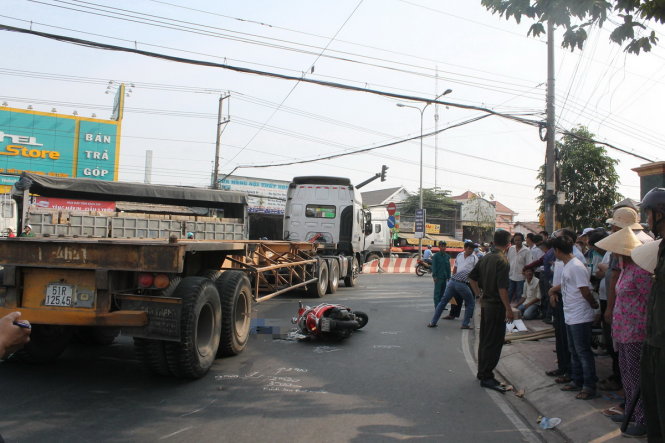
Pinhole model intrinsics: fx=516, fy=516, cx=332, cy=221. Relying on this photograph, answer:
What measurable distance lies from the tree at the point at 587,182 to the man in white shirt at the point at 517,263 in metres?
9.54

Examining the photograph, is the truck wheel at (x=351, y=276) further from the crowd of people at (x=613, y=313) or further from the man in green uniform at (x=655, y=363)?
the man in green uniform at (x=655, y=363)

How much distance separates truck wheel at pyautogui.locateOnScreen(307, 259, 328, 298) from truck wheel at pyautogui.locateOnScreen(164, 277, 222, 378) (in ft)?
25.5

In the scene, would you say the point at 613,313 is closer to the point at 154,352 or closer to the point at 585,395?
the point at 585,395

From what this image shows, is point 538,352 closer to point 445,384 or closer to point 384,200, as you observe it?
point 445,384

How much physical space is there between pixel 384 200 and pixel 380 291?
39953 mm

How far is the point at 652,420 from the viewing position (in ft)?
9.46

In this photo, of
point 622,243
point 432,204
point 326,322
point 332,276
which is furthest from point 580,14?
point 432,204

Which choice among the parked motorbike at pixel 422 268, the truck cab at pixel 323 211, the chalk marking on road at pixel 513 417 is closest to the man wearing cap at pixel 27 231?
the chalk marking on road at pixel 513 417

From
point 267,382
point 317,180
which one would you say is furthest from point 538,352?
point 317,180

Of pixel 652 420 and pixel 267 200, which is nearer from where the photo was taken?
pixel 652 420

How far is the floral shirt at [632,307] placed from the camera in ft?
14.2

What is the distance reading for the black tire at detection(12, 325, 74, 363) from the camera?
5.82m

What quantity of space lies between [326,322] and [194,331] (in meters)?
2.97

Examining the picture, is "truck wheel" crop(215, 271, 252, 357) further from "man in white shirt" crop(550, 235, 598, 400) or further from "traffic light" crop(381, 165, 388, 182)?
"traffic light" crop(381, 165, 388, 182)
